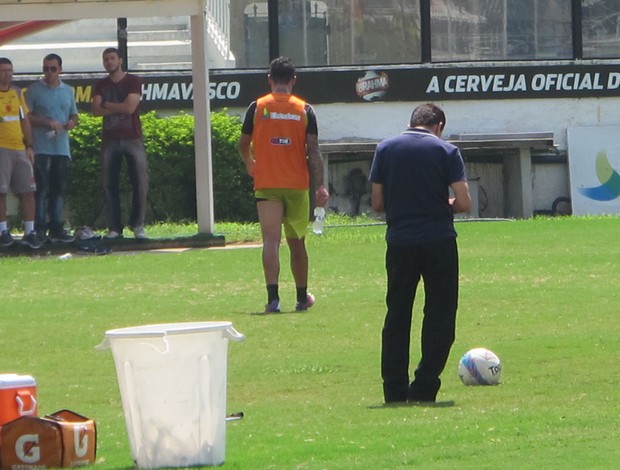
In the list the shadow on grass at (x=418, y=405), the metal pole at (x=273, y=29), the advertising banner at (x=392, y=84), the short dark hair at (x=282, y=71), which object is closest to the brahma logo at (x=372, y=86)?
the advertising banner at (x=392, y=84)

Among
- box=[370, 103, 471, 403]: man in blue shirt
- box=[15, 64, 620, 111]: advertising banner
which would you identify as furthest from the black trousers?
box=[15, 64, 620, 111]: advertising banner

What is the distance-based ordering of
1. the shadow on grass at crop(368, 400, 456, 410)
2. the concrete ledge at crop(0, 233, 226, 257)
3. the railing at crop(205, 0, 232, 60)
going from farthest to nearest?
the railing at crop(205, 0, 232, 60) < the concrete ledge at crop(0, 233, 226, 257) < the shadow on grass at crop(368, 400, 456, 410)

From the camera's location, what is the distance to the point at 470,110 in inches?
1038

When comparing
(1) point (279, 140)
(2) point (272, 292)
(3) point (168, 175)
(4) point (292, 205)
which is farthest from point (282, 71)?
(3) point (168, 175)

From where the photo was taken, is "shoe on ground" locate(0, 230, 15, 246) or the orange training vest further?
"shoe on ground" locate(0, 230, 15, 246)

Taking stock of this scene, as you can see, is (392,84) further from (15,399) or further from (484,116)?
(15,399)

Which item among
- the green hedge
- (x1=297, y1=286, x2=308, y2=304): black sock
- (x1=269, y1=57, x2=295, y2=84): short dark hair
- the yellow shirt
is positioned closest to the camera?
(x1=269, y1=57, x2=295, y2=84): short dark hair

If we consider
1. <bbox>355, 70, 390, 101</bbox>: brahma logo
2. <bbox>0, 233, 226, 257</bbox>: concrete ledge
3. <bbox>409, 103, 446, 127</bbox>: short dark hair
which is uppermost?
<bbox>355, 70, 390, 101</bbox>: brahma logo

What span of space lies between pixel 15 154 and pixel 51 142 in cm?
58

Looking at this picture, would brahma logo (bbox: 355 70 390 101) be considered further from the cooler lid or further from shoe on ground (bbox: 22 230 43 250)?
the cooler lid

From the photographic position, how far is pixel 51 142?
1856cm

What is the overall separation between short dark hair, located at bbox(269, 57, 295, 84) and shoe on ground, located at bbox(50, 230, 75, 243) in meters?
6.43

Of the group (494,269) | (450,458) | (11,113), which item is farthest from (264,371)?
(11,113)

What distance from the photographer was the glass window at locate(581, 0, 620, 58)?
89.4 ft
